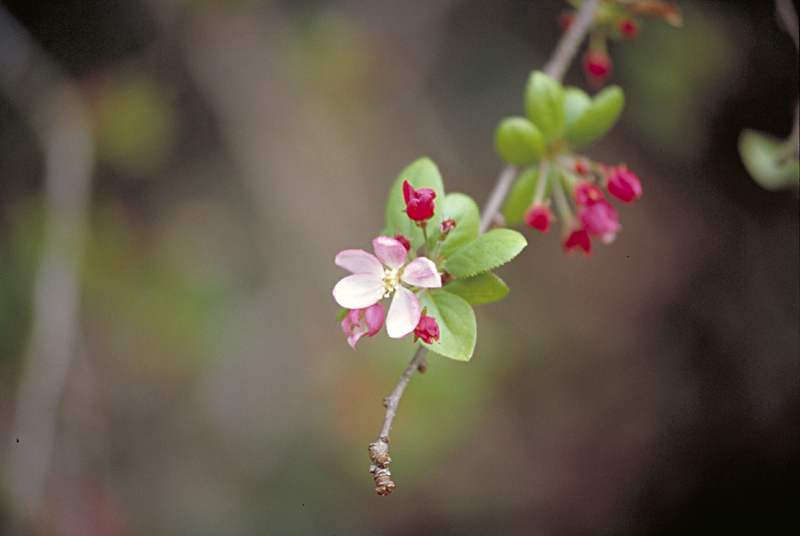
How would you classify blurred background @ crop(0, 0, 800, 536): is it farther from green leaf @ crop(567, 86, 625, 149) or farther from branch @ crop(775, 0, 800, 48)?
green leaf @ crop(567, 86, 625, 149)

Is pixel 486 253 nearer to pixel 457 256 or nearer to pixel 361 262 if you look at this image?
pixel 457 256

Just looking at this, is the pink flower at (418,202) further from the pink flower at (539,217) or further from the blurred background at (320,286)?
the blurred background at (320,286)

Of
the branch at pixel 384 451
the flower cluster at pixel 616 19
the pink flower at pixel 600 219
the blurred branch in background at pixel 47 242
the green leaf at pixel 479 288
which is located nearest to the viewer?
the branch at pixel 384 451

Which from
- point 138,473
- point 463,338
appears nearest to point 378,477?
point 463,338

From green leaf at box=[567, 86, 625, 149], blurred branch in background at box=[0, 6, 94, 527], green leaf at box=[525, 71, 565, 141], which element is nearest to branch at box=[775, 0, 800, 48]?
green leaf at box=[567, 86, 625, 149]

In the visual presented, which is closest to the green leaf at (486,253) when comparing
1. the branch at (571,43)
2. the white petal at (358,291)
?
the white petal at (358,291)

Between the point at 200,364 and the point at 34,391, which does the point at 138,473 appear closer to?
the point at 200,364
